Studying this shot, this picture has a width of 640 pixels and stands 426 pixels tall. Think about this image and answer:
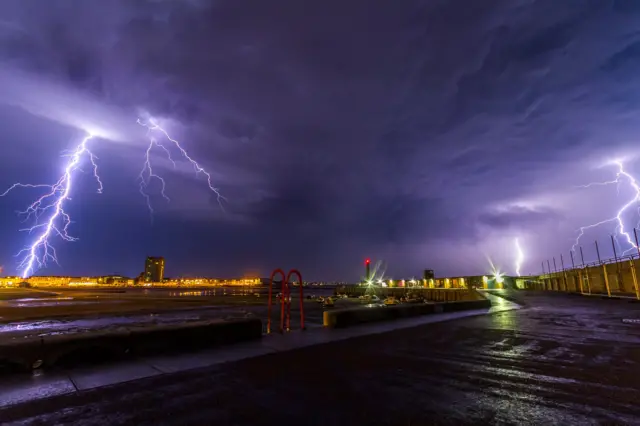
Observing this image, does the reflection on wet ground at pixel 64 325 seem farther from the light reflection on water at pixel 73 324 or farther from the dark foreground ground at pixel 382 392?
the dark foreground ground at pixel 382 392

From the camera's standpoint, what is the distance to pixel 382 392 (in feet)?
15.6

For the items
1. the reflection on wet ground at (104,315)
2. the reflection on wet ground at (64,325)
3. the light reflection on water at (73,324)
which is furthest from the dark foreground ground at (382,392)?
the light reflection on water at (73,324)

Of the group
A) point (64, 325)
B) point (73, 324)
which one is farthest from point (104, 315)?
point (64, 325)

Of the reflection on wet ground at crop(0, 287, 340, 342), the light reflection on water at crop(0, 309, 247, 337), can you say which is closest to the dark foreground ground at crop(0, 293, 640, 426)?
the reflection on wet ground at crop(0, 287, 340, 342)

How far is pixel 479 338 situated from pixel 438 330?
1.88 m

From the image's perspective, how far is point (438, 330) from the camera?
11.3 meters

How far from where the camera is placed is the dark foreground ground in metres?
3.87

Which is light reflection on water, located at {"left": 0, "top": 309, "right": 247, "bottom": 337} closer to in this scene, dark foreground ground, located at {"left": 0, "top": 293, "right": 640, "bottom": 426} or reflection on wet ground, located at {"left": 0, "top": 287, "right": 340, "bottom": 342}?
reflection on wet ground, located at {"left": 0, "top": 287, "right": 340, "bottom": 342}

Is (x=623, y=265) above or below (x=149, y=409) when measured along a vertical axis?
above

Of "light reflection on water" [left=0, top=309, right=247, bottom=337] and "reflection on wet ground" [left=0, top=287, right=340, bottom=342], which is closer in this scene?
"light reflection on water" [left=0, top=309, right=247, bottom=337]

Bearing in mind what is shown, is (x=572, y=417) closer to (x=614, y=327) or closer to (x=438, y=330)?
(x=438, y=330)

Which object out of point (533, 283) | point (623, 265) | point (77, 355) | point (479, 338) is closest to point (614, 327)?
point (479, 338)

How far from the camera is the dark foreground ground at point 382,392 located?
3.87 m

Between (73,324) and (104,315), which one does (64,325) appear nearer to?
(73,324)
